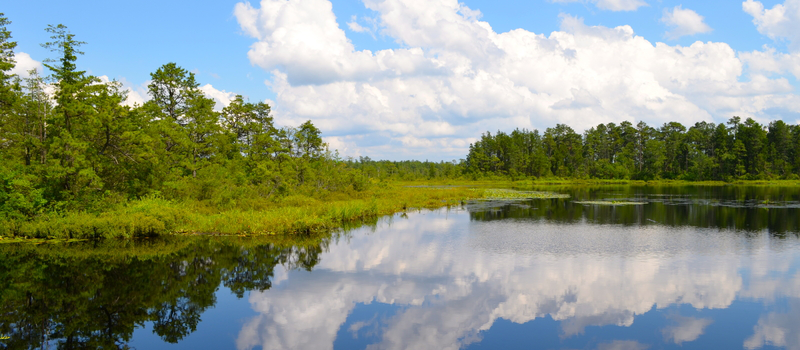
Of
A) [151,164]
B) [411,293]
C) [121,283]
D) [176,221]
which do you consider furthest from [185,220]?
[411,293]

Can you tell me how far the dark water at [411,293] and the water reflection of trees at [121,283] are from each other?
63 mm

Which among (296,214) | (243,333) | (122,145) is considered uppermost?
(122,145)

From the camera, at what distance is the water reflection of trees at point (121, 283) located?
11297 millimetres

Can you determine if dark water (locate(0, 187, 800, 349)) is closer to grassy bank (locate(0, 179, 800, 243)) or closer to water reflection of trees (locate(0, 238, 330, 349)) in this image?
water reflection of trees (locate(0, 238, 330, 349))

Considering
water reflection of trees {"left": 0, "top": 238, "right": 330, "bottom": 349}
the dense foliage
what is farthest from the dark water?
the dense foliage

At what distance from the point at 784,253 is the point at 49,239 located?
33.6 metres

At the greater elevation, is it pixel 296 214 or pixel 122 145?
pixel 122 145

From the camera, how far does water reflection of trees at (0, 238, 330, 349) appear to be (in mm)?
11297

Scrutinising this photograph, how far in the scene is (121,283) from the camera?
15031 mm

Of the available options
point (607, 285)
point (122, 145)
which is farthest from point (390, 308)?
point (122, 145)

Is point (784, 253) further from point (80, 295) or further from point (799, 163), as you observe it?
point (799, 163)

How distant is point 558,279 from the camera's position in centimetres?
1574

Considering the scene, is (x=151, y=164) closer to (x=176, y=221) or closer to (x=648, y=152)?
(x=176, y=221)

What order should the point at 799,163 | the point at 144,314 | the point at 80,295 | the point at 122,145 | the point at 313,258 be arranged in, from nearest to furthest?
the point at 144,314 < the point at 80,295 < the point at 313,258 < the point at 122,145 < the point at 799,163
